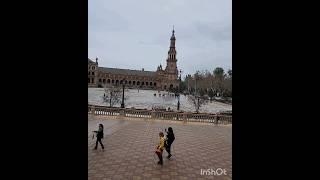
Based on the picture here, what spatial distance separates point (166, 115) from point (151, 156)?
12.0 meters

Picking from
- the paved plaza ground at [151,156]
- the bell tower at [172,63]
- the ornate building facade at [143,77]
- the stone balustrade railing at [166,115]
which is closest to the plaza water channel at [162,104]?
the stone balustrade railing at [166,115]

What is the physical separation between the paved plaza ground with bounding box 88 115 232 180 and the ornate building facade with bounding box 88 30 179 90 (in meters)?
105

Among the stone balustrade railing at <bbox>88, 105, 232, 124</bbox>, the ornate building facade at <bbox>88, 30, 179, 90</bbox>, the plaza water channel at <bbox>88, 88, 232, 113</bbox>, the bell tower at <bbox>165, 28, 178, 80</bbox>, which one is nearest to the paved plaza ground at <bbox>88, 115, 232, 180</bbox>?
the stone balustrade railing at <bbox>88, 105, 232, 124</bbox>

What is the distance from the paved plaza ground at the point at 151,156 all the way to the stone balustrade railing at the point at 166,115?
15.0ft

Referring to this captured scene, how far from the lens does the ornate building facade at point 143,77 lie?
122m

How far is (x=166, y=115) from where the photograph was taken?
919 inches

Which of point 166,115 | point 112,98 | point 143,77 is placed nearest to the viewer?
point 166,115

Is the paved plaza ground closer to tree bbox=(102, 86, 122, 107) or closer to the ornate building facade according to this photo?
tree bbox=(102, 86, 122, 107)

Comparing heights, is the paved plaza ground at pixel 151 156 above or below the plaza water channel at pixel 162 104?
below

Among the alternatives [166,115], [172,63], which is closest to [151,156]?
[166,115]

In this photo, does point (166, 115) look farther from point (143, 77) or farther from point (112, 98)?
point (143, 77)

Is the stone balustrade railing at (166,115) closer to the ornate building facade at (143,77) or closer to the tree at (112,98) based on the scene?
the tree at (112,98)

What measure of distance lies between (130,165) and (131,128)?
345 inches
